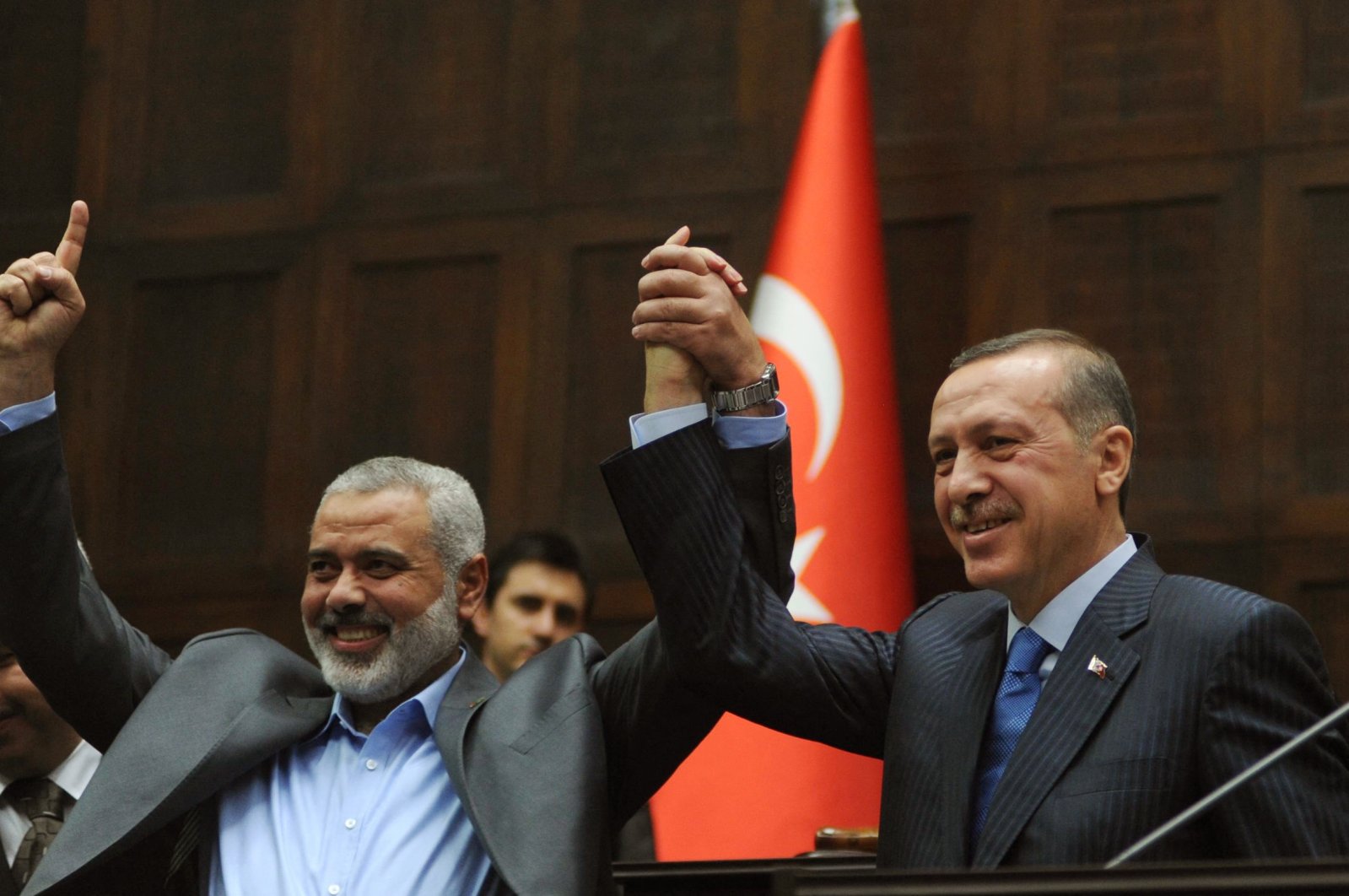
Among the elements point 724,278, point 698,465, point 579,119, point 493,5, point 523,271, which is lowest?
point 698,465

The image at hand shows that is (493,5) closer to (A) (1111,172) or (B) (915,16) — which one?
(B) (915,16)

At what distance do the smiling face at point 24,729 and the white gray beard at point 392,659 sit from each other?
0.60m

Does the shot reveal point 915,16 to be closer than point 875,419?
No

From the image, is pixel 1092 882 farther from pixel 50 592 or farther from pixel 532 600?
pixel 532 600

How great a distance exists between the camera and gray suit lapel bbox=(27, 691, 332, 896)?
2.16 m

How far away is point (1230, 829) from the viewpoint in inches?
65.2

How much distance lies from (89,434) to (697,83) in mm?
1746

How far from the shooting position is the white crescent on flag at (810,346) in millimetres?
3656

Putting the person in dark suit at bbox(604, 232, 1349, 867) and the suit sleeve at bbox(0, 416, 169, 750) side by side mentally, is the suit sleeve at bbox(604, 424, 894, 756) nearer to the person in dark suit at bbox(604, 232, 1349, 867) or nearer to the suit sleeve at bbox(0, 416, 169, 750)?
the person in dark suit at bbox(604, 232, 1349, 867)

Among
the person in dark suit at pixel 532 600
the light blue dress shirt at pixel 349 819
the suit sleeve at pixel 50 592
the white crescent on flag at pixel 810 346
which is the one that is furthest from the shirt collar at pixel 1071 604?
the person in dark suit at pixel 532 600

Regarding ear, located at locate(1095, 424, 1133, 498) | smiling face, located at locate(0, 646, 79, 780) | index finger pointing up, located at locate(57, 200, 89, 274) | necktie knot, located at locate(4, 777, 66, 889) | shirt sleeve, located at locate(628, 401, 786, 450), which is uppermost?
index finger pointing up, located at locate(57, 200, 89, 274)

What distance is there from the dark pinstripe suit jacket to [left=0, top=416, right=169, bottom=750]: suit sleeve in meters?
0.79

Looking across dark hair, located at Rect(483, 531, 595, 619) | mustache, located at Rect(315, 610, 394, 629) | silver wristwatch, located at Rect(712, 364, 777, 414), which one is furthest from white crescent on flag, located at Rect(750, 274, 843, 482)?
silver wristwatch, located at Rect(712, 364, 777, 414)

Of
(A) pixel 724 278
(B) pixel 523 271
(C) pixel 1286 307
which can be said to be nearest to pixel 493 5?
(B) pixel 523 271
